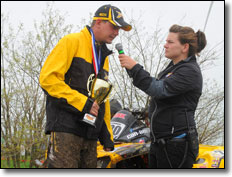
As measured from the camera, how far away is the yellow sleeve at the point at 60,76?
2.21 metres

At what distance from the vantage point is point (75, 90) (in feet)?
7.57

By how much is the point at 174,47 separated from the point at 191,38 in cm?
18

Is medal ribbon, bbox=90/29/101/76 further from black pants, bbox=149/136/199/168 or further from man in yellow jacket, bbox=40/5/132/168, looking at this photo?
black pants, bbox=149/136/199/168

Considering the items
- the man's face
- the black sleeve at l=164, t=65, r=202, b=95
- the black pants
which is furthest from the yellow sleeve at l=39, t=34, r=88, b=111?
the black pants

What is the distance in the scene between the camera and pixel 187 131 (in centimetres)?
249

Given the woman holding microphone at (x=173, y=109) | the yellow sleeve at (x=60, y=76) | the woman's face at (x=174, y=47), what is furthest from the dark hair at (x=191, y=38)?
the yellow sleeve at (x=60, y=76)

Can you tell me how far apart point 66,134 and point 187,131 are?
1065 millimetres

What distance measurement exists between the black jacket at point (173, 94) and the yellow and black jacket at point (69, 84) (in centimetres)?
46

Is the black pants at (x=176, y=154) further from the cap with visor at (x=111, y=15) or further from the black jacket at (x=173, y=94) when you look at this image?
the cap with visor at (x=111, y=15)

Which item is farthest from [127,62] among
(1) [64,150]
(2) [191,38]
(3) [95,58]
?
(1) [64,150]

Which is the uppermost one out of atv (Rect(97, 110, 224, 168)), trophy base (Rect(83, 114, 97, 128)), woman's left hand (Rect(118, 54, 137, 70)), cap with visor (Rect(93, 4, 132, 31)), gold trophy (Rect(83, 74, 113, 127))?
cap with visor (Rect(93, 4, 132, 31))

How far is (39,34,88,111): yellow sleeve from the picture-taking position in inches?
87.1

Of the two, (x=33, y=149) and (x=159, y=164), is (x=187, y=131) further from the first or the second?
(x=33, y=149)

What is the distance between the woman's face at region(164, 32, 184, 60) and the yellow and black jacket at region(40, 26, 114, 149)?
2.64 feet
